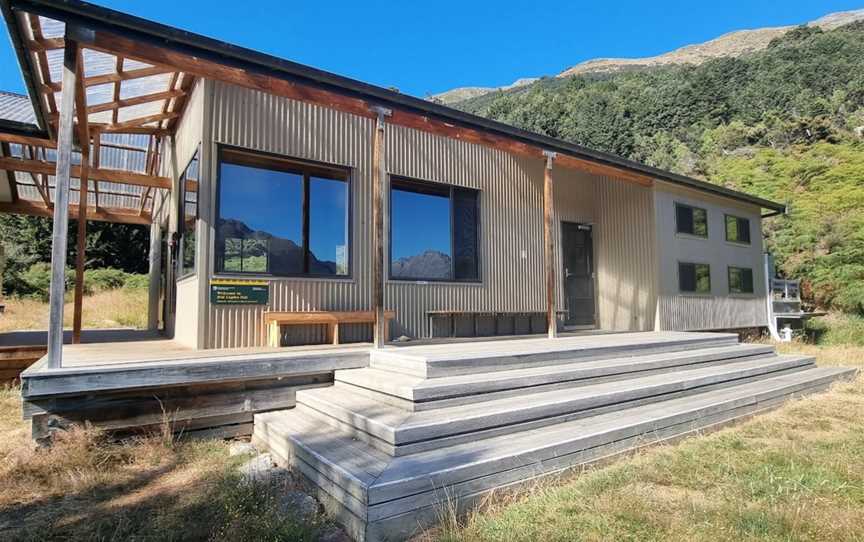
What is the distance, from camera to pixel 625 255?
9.59 metres

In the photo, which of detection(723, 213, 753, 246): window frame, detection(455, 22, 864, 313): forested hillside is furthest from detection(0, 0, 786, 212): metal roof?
detection(455, 22, 864, 313): forested hillside

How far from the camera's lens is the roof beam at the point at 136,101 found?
580 centimetres

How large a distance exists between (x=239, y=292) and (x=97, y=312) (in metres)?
9.89

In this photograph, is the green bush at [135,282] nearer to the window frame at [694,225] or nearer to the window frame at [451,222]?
the window frame at [451,222]

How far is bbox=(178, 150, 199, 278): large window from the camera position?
565cm

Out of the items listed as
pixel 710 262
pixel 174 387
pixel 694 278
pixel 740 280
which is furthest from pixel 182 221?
pixel 740 280

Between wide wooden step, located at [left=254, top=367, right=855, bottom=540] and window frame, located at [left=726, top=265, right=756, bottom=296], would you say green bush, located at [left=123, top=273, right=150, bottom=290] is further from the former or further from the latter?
window frame, located at [left=726, top=265, right=756, bottom=296]

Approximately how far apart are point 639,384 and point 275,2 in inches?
945

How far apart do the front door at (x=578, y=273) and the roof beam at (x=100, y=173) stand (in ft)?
22.3

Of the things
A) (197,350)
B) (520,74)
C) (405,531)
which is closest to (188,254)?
(197,350)

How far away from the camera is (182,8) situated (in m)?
14.5

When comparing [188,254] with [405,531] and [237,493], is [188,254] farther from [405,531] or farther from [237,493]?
[405,531]

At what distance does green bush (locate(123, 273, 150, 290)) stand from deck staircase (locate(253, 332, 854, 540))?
1482 centimetres

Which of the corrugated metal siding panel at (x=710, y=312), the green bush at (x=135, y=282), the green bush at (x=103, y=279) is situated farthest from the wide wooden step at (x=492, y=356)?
the green bush at (x=103, y=279)
